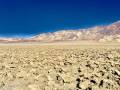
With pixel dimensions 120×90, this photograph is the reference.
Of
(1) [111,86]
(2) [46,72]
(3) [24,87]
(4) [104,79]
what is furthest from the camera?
(2) [46,72]

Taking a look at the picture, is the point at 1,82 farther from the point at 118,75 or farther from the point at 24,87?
the point at 118,75

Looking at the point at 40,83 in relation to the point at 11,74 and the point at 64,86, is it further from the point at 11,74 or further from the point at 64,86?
the point at 11,74

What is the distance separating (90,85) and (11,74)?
13.5ft

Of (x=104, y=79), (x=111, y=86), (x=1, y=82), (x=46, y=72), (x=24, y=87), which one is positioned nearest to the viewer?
(x=111, y=86)

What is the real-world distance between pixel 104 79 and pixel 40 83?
6.74 ft

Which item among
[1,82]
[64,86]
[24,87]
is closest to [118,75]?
[64,86]

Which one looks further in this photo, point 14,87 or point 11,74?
point 11,74

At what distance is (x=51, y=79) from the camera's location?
8930 millimetres

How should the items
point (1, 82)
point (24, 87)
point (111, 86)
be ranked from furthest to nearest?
1. point (1, 82)
2. point (24, 87)
3. point (111, 86)

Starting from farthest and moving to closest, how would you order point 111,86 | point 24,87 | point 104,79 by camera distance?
point 24,87
point 104,79
point 111,86

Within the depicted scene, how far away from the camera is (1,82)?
9258 millimetres

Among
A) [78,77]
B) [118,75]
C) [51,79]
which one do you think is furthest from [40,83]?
[118,75]

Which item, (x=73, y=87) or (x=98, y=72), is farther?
(x=98, y=72)

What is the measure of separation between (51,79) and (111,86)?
247 cm
